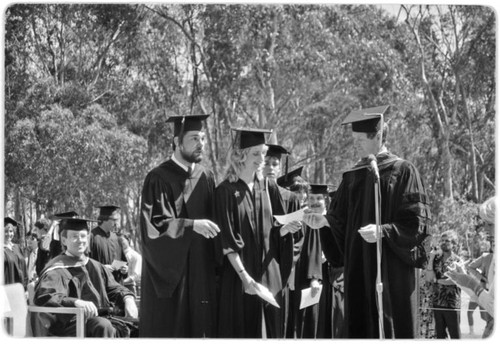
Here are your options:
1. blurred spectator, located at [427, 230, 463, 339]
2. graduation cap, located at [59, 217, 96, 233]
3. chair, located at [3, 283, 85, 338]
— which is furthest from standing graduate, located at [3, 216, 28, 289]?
blurred spectator, located at [427, 230, 463, 339]

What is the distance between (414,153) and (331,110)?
12.7ft

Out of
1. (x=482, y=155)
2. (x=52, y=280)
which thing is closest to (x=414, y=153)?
(x=482, y=155)

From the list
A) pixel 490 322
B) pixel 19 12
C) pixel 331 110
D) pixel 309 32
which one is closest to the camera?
pixel 490 322

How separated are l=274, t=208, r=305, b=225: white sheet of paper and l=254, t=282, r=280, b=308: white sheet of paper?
508mm

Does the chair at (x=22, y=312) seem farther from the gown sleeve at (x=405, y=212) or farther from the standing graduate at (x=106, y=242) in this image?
the standing graduate at (x=106, y=242)

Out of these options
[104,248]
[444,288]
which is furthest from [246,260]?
[104,248]

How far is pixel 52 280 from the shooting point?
7312mm

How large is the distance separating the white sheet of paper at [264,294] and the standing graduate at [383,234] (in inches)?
21.8

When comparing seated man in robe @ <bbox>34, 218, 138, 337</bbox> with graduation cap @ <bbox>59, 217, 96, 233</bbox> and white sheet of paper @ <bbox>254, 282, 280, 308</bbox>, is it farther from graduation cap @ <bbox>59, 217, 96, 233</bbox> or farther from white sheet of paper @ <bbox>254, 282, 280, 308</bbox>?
white sheet of paper @ <bbox>254, 282, 280, 308</bbox>

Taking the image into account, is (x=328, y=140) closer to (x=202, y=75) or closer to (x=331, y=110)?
(x=331, y=110)

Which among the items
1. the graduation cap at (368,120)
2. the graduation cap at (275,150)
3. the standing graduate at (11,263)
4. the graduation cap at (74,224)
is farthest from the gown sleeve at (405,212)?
the standing graduate at (11,263)

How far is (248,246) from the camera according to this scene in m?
6.69

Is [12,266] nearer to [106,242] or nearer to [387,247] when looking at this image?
[106,242]

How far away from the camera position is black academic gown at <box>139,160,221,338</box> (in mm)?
6641
